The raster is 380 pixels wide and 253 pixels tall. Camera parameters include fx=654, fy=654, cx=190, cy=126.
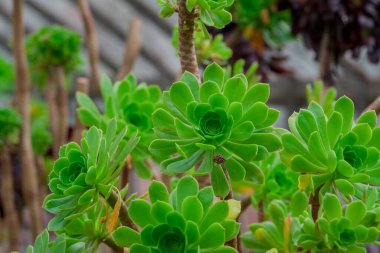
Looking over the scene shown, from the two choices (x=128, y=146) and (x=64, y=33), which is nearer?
(x=128, y=146)

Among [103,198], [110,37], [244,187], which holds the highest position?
[103,198]

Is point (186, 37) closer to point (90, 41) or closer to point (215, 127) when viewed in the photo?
point (215, 127)

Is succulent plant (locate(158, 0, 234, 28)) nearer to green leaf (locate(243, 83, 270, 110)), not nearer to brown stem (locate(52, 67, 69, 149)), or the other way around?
green leaf (locate(243, 83, 270, 110))

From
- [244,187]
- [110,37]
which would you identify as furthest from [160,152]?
[110,37]

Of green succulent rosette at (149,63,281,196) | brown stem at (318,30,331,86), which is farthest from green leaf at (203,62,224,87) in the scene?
brown stem at (318,30,331,86)

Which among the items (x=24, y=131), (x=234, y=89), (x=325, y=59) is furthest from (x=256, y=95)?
(x=325, y=59)

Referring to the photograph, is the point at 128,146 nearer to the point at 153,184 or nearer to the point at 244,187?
the point at 153,184
